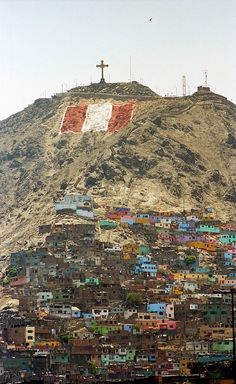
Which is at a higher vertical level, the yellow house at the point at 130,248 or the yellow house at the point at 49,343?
the yellow house at the point at 130,248

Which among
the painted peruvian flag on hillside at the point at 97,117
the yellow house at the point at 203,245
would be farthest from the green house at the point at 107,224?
the painted peruvian flag on hillside at the point at 97,117

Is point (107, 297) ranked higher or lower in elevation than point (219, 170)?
lower

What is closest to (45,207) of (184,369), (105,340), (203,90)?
(203,90)

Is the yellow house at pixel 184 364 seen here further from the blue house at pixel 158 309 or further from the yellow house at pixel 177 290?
the yellow house at pixel 177 290

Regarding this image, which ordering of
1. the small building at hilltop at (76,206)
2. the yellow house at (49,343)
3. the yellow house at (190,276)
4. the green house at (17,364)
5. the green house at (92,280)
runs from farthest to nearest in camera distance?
the small building at hilltop at (76,206), the yellow house at (190,276), the green house at (92,280), the yellow house at (49,343), the green house at (17,364)

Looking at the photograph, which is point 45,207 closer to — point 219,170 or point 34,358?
point 219,170

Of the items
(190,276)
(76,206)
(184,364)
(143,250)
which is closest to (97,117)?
(76,206)
